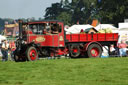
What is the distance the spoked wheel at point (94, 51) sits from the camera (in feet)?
86.2

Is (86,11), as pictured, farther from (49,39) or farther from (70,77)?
(70,77)

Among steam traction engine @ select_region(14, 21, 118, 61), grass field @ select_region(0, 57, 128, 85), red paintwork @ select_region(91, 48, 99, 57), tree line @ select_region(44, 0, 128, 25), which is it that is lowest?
grass field @ select_region(0, 57, 128, 85)

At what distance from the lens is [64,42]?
2583 centimetres

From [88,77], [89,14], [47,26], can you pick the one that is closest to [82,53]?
[47,26]

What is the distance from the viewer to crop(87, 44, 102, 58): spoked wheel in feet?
86.2

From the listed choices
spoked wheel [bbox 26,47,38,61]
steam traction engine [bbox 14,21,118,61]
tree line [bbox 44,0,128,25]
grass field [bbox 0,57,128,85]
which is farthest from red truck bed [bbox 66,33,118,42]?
tree line [bbox 44,0,128,25]

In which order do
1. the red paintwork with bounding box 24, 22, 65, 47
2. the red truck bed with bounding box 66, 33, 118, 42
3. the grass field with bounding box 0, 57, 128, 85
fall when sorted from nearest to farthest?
the grass field with bounding box 0, 57, 128, 85 → the red paintwork with bounding box 24, 22, 65, 47 → the red truck bed with bounding box 66, 33, 118, 42

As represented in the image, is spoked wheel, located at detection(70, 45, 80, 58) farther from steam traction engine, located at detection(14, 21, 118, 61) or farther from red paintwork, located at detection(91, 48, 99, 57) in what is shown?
red paintwork, located at detection(91, 48, 99, 57)

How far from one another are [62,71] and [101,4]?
70.3 m

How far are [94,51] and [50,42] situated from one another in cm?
314

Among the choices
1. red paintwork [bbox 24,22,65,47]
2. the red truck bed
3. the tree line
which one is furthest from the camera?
the tree line

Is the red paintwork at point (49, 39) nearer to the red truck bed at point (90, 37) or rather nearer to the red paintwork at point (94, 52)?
the red truck bed at point (90, 37)

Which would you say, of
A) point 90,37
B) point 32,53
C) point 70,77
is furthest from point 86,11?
point 70,77

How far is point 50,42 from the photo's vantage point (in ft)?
81.6
